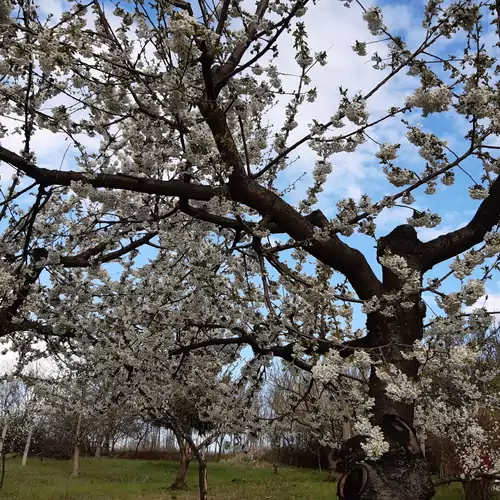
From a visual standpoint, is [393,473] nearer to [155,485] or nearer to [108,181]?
[108,181]

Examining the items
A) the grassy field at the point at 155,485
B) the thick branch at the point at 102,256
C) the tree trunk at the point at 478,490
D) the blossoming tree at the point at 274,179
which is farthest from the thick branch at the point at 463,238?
the grassy field at the point at 155,485

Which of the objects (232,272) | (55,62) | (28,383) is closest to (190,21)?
(55,62)

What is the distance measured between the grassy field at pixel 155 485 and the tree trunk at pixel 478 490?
0.74 metres

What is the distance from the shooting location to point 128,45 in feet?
11.9

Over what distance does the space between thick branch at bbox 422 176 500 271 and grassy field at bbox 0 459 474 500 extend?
412 inches

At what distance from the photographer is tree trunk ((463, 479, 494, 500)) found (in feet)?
35.9

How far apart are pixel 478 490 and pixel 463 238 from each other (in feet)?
32.2

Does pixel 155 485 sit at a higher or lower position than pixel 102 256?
lower

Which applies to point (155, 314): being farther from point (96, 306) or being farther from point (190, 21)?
point (190, 21)

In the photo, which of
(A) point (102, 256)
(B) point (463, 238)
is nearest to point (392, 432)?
(B) point (463, 238)

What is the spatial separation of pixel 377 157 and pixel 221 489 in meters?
15.0

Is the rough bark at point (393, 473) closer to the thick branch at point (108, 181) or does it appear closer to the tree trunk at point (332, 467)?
the thick branch at point (108, 181)

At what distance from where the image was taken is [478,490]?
36.1ft

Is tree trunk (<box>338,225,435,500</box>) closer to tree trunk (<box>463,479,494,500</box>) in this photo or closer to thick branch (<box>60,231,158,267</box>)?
thick branch (<box>60,231,158,267</box>)
